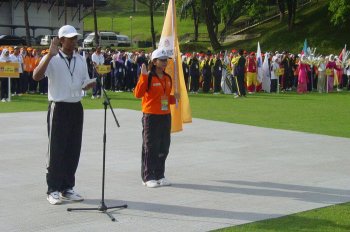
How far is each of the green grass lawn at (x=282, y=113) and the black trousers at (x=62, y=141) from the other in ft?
7.97

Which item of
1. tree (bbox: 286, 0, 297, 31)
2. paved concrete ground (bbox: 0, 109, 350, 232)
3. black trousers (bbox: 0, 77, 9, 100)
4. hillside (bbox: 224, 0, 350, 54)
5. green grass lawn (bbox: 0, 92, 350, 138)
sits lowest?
paved concrete ground (bbox: 0, 109, 350, 232)

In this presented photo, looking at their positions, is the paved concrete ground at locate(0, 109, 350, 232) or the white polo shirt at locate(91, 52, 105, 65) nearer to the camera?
the paved concrete ground at locate(0, 109, 350, 232)

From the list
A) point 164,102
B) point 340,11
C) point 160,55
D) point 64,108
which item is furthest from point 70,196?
point 340,11

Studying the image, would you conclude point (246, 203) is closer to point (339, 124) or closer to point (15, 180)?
point (15, 180)

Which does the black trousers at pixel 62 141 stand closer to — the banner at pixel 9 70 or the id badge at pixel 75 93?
the id badge at pixel 75 93

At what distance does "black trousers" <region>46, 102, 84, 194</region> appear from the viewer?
8078 millimetres

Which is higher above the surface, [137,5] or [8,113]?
[137,5]

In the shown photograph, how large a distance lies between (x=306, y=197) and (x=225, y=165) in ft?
8.31

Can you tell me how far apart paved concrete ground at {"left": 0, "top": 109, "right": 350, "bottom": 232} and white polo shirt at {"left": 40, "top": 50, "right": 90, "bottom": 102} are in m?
1.36

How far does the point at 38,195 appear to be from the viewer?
8.65 metres

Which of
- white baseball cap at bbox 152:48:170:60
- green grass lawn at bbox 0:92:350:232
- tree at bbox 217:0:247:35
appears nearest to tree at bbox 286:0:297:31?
tree at bbox 217:0:247:35

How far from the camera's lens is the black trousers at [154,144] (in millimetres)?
9188

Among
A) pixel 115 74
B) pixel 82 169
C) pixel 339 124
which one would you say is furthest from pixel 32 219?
pixel 115 74

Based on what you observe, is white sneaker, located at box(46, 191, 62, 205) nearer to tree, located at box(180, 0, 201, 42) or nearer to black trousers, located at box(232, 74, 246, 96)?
black trousers, located at box(232, 74, 246, 96)
